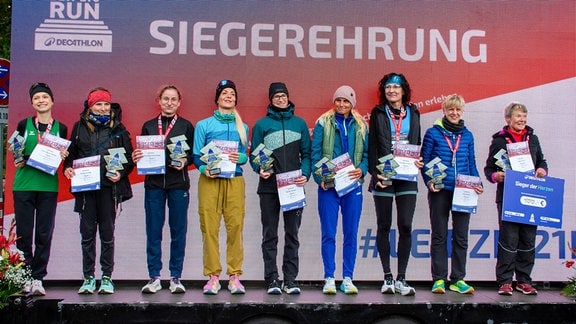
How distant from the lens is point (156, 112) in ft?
17.7

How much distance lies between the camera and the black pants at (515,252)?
4.92m

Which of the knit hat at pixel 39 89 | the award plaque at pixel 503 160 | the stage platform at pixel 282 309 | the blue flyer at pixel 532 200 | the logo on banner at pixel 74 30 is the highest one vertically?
the logo on banner at pixel 74 30

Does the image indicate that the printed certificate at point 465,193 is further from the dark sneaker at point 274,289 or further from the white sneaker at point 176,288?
the white sneaker at point 176,288

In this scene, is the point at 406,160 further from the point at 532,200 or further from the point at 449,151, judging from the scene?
the point at 532,200

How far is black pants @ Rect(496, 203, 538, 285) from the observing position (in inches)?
194

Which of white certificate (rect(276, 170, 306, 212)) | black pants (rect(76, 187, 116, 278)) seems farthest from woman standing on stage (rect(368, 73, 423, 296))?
black pants (rect(76, 187, 116, 278))

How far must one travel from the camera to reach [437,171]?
15.8 ft

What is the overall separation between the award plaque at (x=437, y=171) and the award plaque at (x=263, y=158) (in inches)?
53.4

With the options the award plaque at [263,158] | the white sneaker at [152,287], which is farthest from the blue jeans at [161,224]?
the award plaque at [263,158]

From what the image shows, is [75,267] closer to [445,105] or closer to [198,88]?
[198,88]

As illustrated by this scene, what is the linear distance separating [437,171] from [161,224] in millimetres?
2386

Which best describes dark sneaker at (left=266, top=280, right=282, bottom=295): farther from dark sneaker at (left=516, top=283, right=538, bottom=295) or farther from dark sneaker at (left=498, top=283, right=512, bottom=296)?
dark sneaker at (left=516, top=283, right=538, bottom=295)

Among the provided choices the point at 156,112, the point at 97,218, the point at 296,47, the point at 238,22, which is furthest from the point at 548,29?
the point at 97,218

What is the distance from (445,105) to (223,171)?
2034 millimetres
